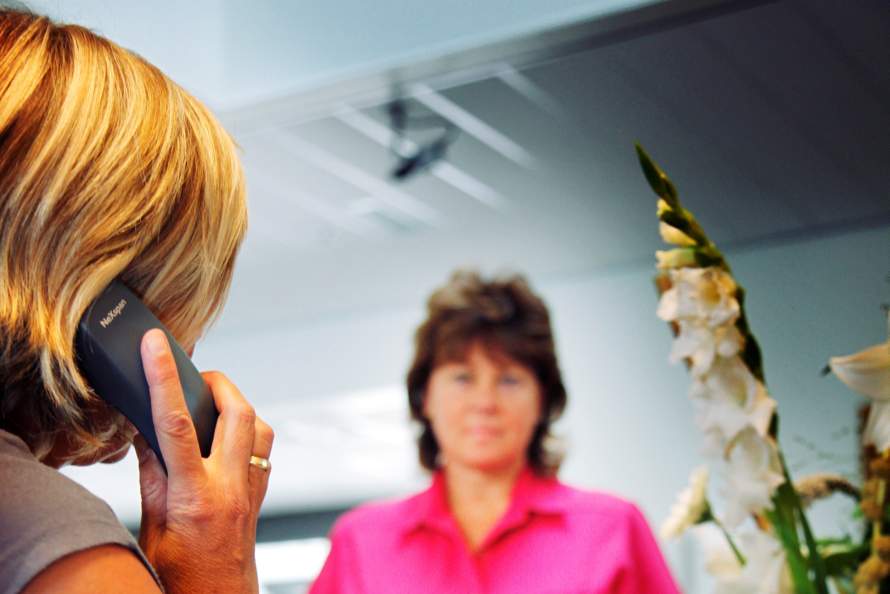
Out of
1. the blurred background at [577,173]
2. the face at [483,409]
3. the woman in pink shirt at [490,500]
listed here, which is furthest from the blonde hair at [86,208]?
the face at [483,409]

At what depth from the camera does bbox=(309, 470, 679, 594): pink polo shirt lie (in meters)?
0.99

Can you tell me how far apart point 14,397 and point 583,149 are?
0.51 meters

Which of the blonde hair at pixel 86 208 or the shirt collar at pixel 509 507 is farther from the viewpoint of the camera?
the shirt collar at pixel 509 507

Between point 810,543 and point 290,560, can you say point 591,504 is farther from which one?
point 290,560

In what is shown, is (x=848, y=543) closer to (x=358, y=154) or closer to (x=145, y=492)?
(x=145, y=492)

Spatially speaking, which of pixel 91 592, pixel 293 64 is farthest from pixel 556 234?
pixel 91 592

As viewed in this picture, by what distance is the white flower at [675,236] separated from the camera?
0.81 meters

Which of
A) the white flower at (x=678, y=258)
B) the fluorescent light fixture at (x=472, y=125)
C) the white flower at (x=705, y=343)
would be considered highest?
the fluorescent light fixture at (x=472, y=125)

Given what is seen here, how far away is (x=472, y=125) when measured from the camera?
123cm

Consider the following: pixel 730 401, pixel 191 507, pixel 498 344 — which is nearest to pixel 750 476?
pixel 730 401

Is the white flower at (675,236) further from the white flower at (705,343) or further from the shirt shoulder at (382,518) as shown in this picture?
the shirt shoulder at (382,518)

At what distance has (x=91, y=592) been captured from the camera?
0.53m

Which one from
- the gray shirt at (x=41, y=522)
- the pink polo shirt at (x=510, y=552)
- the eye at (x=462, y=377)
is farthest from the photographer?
the eye at (x=462, y=377)

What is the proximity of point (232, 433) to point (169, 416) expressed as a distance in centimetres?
5
